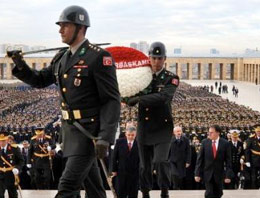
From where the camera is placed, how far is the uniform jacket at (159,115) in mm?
5254

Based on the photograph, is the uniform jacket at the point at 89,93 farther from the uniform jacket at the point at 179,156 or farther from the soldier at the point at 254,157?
the soldier at the point at 254,157

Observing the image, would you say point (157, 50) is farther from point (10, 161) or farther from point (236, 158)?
point (236, 158)

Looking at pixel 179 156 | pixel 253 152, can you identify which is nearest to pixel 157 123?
pixel 179 156

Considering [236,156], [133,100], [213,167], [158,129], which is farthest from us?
[236,156]

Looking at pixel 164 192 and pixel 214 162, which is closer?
pixel 164 192

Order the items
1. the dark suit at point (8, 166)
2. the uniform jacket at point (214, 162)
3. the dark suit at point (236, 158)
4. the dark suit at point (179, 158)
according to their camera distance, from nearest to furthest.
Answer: the uniform jacket at point (214, 162)
the dark suit at point (8, 166)
the dark suit at point (179, 158)
the dark suit at point (236, 158)

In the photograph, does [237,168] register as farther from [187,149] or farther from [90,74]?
[90,74]

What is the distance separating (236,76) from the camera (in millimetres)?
98250

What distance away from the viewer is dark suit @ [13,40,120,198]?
352 centimetres

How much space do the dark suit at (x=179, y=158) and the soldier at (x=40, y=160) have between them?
2534 millimetres

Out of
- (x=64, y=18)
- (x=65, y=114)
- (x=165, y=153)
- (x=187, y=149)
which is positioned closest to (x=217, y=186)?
(x=165, y=153)

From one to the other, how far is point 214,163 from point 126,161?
4.65 ft

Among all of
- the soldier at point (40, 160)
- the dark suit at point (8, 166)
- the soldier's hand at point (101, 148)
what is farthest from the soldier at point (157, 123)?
the soldier at point (40, 160)

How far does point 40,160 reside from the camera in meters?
9.79
